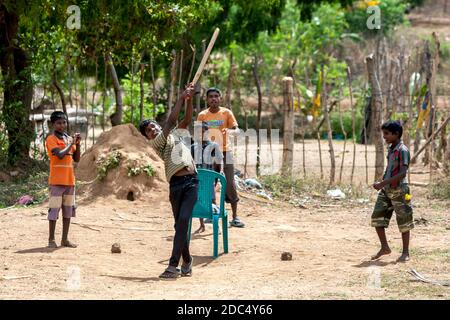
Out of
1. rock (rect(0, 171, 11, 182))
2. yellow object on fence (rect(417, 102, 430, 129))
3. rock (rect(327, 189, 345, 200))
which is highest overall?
yellow object on fence (rect(417, 102, 430, 129))

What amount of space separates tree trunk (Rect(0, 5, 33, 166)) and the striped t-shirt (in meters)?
6.32

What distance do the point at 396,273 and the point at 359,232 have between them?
259cm

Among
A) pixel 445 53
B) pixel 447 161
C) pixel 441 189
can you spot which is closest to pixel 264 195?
pixel 441 189

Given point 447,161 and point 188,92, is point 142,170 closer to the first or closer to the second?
point 188,92

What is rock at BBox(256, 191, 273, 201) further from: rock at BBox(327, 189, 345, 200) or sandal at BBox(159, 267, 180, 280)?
sandal at BBox(159, 267, 180, 280)

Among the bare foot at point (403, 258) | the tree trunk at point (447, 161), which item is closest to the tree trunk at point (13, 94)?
the tree trunk at point (447, 161)

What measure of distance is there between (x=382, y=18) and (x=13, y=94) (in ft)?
61.7

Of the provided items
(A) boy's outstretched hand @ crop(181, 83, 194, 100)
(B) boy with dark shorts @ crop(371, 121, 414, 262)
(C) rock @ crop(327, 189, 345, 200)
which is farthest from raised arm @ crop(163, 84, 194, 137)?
(C) rock @ crop(327, 189, 345, 200)

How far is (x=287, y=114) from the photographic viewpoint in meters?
13.2

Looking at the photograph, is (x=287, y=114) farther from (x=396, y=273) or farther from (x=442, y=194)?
(x=396, y=273)

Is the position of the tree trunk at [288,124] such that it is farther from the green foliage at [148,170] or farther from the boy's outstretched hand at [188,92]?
the boy's outstretched hand at [188,92]

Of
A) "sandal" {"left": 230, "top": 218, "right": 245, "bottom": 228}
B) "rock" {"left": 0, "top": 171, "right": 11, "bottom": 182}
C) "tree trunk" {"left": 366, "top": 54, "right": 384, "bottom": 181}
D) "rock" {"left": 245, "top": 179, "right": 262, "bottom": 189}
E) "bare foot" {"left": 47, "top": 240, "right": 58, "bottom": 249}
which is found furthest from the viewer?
"tree trunk" {"left": 366, "top": 54, "right": 384, "bottom": 181}

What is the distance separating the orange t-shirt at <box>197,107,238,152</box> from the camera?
9.77m

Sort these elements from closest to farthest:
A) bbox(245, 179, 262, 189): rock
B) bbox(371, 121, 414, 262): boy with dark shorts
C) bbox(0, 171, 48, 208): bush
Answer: bbox(371, 121, 414, 262): boy with dark shorts → bbox(0, 171, 48, 208): bush → bbox(245, 179, 262, 189): rock
